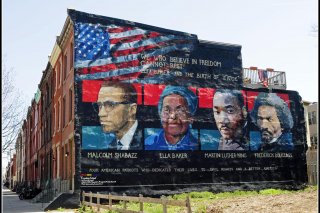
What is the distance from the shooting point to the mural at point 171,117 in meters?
23.1

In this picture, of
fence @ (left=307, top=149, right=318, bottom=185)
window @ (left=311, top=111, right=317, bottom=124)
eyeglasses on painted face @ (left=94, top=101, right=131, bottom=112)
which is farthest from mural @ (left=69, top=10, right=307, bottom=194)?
window @ (left=311, top=111, right=317, bottom=124)

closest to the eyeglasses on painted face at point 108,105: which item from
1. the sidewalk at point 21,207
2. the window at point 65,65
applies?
the window at point 65,65

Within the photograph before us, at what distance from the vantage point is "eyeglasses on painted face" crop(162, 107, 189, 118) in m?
24.9

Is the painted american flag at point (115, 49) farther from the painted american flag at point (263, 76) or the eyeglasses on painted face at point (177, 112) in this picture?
the painted american flag at point (263, 76)

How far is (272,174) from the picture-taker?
2781cm

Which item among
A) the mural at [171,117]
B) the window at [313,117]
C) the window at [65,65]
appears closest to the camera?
the mural at [171,117]

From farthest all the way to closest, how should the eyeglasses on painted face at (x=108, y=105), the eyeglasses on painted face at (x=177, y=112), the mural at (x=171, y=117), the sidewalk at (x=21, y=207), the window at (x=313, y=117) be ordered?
1. the window at (x=313, y=117)
2. the eyeglasses on painted face at (x=177, y=112)
3. the eyeglasses on painted face at (x=108, y=105)
4. the mural at (x=171, y=117)
5. the sidewalk at (x=21, y=207)

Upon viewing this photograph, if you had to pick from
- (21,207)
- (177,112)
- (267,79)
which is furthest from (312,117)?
(21,207)

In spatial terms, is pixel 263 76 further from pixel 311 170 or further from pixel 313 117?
pixel 313 117

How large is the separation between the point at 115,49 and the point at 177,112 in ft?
17.9

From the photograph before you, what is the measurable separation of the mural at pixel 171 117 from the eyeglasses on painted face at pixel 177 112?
64mm

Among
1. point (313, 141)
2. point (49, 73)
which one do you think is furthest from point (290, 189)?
point (313, 141)

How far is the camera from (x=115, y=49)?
2445 cm

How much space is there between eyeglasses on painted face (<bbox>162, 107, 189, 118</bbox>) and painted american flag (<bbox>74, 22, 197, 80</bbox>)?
9.05ft
